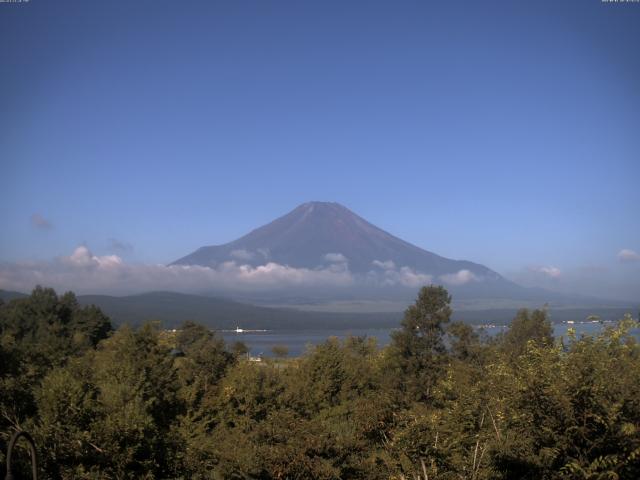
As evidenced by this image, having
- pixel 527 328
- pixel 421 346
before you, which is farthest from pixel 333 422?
pixel 527 328

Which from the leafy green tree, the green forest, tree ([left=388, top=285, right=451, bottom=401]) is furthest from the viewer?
the leafy green tree

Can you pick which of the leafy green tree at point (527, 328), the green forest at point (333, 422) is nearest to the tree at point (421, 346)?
the green forest at point (333, 422)

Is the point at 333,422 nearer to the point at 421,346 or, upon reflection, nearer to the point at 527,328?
the point at 421,346

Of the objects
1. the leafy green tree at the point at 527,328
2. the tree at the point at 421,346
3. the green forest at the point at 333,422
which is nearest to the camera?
the green forest at the point at 333,422

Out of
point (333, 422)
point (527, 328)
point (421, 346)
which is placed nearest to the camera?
point (333, 422)

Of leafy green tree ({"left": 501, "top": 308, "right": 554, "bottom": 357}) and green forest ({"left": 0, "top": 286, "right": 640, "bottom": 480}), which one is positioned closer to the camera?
green forest ({"left": 0, "top": 286, "right": 640, "bottom": 480})

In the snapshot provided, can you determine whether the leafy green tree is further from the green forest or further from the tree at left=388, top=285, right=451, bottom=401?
the green forest

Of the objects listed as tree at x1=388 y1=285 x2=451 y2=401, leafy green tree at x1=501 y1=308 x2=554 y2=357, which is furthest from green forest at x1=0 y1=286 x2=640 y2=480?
leafy green tree at x1=501 y1=308 x2=554 y2=357

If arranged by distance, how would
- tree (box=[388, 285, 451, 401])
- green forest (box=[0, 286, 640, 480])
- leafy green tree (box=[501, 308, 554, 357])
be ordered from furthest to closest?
leafy green tree (box=[501, 308, 554, 357])
tree (box=[388, 285, 451, 401])
green forest (box=[0, 286, 640, 480])

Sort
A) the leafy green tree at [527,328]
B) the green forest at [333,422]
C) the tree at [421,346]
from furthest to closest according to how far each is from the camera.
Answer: the leafy green tree at [527,328] < the tree at [421,346] < the green forest at [333,422]

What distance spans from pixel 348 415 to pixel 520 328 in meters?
24.8

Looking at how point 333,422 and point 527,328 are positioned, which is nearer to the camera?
point 333,422

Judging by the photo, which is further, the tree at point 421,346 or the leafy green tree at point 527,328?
the leafy green tree at point 527,328

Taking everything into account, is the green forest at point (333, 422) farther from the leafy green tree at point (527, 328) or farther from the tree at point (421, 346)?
the leafy green tree at point (527, 328)
